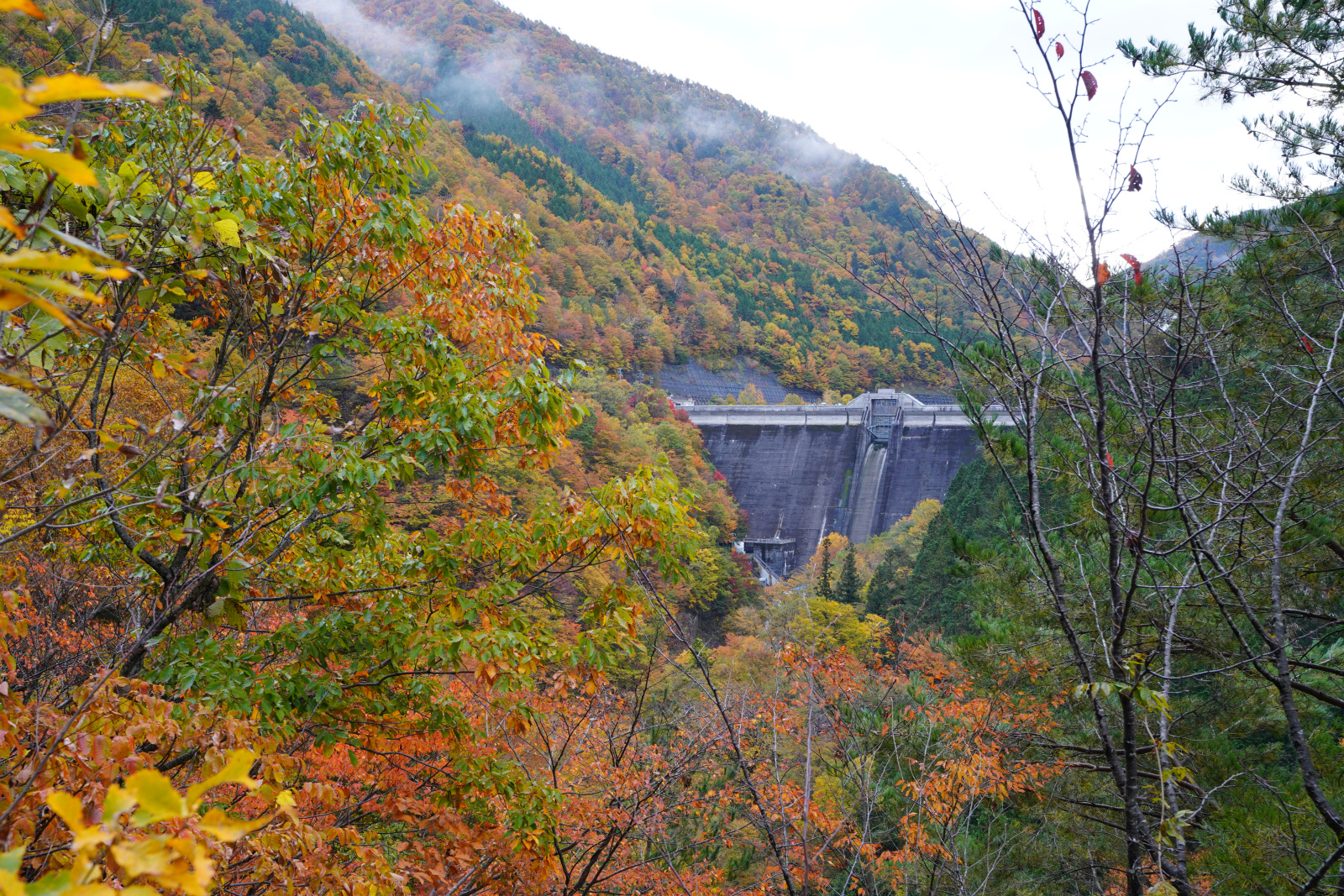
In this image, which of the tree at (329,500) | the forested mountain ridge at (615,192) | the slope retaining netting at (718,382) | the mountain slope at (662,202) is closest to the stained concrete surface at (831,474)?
the forested mountain ridge at (615,192)

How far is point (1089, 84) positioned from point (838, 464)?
29.7 metres

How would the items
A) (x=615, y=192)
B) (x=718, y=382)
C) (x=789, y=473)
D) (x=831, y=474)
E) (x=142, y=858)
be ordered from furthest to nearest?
(x=615, y=192), (x=718, y=382), (x=789, y=473), (x=831, y=474), (x=142, y=858)

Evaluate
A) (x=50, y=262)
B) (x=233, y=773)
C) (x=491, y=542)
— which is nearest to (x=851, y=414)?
(x=491, y=542)

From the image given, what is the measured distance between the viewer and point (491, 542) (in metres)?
3.44

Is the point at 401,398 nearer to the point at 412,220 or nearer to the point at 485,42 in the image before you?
the point at 412,220

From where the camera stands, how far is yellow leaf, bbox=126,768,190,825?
1.61ft

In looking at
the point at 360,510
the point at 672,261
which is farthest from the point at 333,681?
the point at 672,261

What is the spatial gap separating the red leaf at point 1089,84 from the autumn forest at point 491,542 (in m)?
0.10

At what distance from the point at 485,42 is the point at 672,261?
6467cm

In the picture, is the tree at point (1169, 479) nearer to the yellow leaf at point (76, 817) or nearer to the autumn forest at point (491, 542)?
the autumn forest at point (491, 542)

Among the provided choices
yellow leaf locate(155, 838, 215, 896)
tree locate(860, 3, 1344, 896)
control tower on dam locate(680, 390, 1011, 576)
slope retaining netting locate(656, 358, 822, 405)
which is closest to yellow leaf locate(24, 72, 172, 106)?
yellow leaf locate(155, 838, 215, 896)

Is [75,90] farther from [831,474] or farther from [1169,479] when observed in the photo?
[831,474]

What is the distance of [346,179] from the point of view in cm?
314

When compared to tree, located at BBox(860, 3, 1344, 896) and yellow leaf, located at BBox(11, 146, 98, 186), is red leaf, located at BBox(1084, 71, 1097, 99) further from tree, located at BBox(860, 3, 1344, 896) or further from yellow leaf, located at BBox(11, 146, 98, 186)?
yellow leaf, located at BBox(11, 146, 98, 186)
